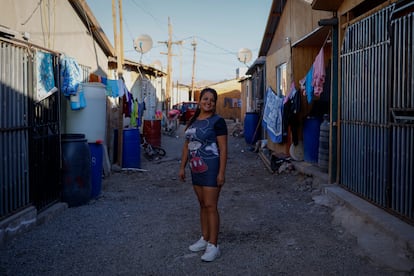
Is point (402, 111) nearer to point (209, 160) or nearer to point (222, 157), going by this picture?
point (222, 157)

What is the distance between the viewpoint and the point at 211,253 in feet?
12.5

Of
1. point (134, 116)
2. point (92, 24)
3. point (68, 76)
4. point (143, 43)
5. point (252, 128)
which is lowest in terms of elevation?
point (252, 128)

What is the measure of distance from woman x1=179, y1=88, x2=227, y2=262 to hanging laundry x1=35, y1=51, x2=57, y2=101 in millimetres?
2413

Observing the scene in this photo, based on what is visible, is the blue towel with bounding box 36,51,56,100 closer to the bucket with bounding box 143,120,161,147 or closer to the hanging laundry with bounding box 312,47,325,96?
the hanging laundry with bounding box 312,47,325,96

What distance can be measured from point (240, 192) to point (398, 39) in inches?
145

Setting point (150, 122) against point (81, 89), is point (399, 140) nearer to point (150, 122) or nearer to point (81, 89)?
point (81, 89)

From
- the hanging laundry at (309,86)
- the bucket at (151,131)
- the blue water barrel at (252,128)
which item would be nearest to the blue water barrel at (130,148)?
the bucket at (151,131)

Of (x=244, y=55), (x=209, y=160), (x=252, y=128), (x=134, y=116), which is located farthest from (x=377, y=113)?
(x=244, y=55)

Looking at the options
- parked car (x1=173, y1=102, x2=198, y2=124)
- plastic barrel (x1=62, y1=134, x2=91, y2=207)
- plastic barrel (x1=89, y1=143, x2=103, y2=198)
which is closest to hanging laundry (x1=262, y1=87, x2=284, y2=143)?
plastic barrel (x1=89, y1=143, x2=103, y2=198)

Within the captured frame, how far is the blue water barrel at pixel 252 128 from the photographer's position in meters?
13.8

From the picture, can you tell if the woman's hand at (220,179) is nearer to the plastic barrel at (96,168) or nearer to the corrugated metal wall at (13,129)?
the corrugated metal wall at (13,129)

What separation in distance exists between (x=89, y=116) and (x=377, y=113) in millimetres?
4703

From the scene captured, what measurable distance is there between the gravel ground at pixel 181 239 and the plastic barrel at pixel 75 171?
8.8 inches

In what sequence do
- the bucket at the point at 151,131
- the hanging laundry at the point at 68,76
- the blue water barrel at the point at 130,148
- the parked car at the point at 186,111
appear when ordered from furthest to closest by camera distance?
the parked car at the point at 186,111 < the bucket at the point at 151,131 < the blue water barrel at the point at 130,148 < the hanging laundry at the point at 68,76
